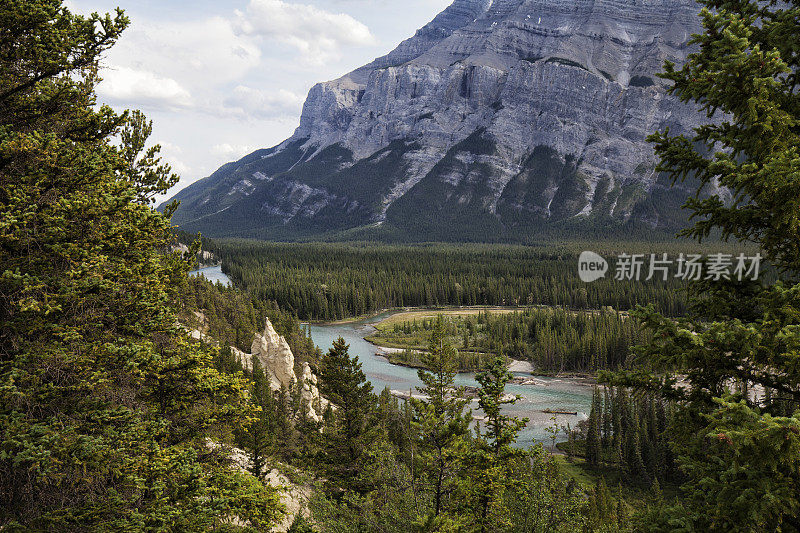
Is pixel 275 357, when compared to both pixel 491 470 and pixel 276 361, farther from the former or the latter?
pixel 491 470

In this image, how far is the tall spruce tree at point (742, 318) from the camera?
6.63 meters

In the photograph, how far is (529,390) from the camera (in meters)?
90.4

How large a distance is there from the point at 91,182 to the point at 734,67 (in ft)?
45.8

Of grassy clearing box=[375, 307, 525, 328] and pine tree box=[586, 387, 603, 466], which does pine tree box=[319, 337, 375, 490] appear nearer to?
pine tree box=[586, 387, 603, 466]

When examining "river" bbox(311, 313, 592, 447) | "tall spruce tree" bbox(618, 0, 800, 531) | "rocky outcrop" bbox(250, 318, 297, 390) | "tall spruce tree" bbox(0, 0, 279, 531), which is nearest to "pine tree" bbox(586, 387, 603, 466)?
"river" bbox(311, 313, 592, 447)

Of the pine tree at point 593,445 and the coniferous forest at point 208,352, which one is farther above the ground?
the coniferous forest at point 208,352

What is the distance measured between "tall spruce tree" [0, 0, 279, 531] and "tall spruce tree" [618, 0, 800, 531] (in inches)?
413

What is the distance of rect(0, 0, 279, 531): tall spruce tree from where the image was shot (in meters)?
9.84

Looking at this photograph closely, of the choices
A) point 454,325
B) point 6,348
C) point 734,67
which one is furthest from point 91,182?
point 454,325

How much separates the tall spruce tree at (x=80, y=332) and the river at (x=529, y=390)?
53.7 m

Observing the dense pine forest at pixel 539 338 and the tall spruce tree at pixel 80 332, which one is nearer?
the tall spruce tree at pixel 80 332

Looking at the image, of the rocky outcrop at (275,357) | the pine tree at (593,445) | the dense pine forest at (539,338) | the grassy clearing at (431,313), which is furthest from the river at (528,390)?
the grassy clearing at (431,313)

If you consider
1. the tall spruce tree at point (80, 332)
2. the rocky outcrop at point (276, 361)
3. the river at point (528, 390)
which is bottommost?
the river at point (528, 390)

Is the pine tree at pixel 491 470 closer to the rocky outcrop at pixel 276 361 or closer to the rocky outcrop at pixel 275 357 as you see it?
the rocky outcrop at pixel 276 361
